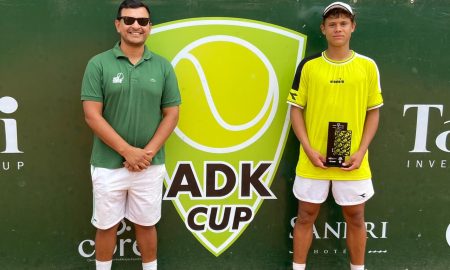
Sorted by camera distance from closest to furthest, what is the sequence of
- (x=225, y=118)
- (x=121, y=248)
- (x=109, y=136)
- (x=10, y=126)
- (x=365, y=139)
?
1. (x=109, y=136)
2. (x=365, y=139)
3. (x=10, y=126)
4. (x=225, y=118)
5. (x=121, y=248)

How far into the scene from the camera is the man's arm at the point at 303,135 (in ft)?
9.23

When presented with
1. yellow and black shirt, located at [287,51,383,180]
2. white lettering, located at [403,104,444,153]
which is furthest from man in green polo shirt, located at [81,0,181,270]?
white lettering, located at [403,104,444,153]

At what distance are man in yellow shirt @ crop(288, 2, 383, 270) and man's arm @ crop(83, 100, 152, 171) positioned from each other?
913 millimetres

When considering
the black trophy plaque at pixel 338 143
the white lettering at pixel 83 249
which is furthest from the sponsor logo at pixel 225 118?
the white lettering at pixel 83 249

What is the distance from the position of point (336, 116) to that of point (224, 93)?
70 centimetres

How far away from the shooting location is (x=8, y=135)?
3012mm

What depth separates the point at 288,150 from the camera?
3178 millimetres

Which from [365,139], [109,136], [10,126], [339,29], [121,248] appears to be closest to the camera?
[109,136]

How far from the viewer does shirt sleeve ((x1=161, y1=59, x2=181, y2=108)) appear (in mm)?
2744

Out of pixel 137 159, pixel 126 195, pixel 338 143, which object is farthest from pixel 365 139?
pixel 126 195

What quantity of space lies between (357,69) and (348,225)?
0.94 metres

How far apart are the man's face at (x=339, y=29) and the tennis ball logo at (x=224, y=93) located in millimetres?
457

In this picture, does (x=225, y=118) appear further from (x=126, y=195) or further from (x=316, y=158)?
(x=126, y=195)

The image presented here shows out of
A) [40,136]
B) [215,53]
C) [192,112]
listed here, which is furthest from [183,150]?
[40,136]
